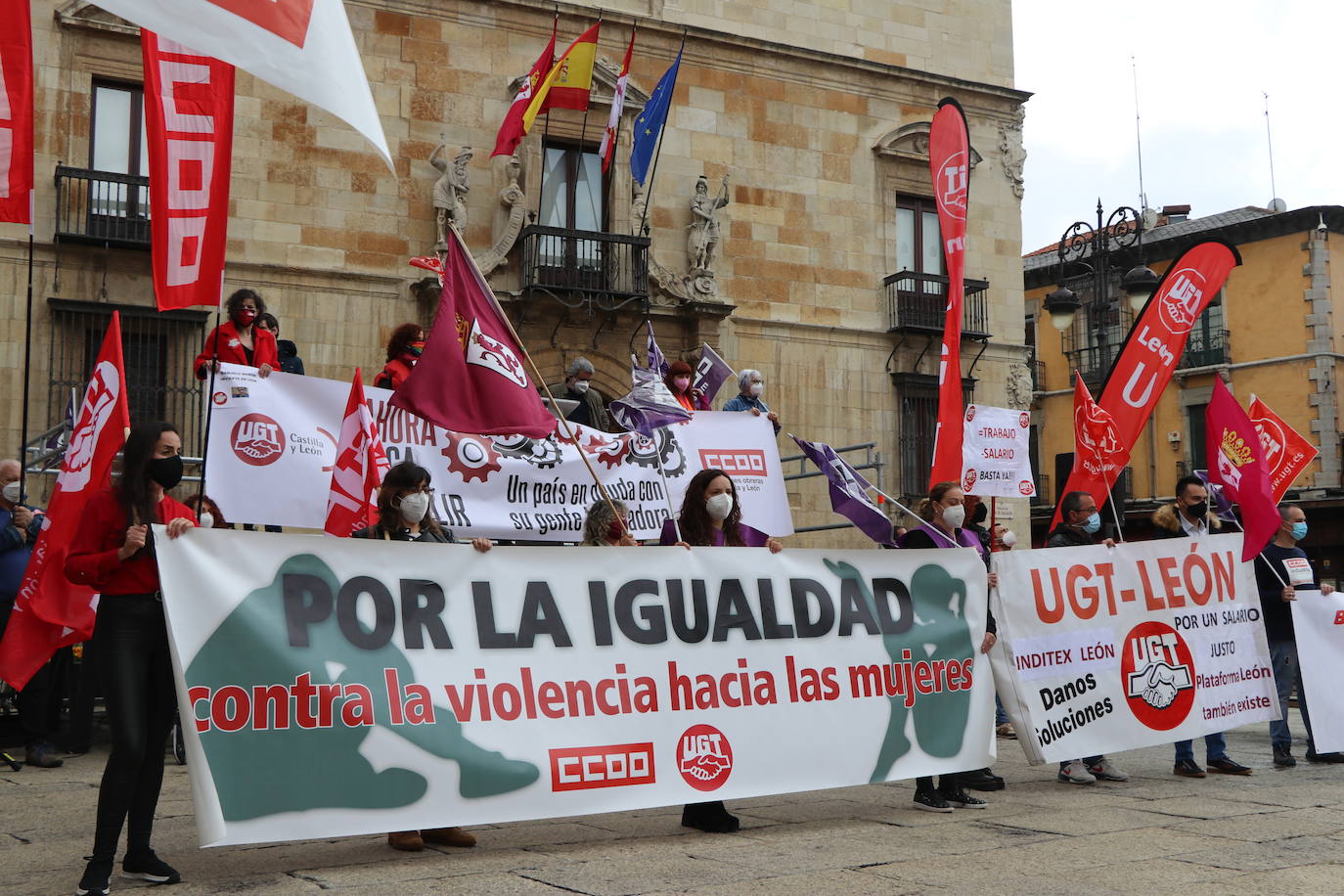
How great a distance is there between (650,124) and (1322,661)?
10.8 metres

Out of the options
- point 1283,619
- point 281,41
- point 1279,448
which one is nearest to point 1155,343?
point 1279,448

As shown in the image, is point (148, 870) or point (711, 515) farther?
point (711, 515)

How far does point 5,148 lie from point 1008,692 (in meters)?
6.36

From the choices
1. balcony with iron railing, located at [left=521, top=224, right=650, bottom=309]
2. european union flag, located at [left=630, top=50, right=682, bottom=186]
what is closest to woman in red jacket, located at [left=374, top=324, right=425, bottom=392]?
balcony with iron railing, located at [left=521, top=224, right=650, bottom=309]

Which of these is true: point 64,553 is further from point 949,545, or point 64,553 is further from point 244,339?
point 949,545

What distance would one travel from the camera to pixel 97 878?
462 cm

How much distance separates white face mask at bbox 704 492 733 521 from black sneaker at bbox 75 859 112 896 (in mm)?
3087

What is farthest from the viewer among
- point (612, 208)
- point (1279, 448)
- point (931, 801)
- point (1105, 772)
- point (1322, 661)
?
point (612, 208)

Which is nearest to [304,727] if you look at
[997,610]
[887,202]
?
[997,610]

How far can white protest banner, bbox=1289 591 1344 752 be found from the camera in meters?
8.66

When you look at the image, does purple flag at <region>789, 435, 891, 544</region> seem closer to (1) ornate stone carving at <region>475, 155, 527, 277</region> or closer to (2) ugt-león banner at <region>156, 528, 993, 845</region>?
(2) ugt-león banner at <region>156, 528, 993, 845</region>

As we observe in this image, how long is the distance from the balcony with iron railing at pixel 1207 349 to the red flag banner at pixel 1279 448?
26.2 m

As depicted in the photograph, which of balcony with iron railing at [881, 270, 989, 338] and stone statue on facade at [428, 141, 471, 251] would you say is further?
balcony with iron railing at [881, 270, 989, 338]

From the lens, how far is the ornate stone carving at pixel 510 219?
16766 millimetres
